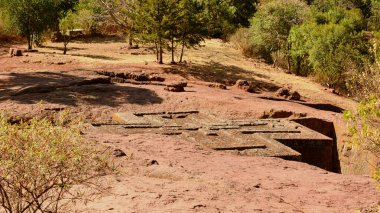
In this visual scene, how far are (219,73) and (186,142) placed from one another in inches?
520

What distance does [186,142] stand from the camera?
29.4 feet

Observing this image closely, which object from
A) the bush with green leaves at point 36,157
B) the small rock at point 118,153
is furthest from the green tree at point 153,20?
the bush with green leaves at point 36,157

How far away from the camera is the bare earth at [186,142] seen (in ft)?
19.8

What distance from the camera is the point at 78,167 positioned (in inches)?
173

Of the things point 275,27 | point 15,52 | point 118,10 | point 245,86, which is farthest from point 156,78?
point 275,27

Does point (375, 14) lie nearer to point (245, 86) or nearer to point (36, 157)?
point (245, 86)

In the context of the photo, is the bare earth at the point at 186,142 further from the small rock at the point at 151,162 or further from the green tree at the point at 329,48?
the green tree at the point at 329,48

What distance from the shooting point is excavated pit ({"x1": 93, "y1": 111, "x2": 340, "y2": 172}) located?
9.07m

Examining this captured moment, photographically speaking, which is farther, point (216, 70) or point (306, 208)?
point (216, 70)

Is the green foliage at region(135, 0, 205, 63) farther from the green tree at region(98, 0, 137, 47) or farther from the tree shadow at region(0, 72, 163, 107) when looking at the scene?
the tree shadow at region(0, 72, 163, 107)

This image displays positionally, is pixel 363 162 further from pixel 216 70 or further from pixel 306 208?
pixel 216 70

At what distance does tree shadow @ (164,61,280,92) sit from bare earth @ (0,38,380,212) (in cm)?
6

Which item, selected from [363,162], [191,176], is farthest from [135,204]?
[363,162]

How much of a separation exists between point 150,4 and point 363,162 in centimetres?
1255
